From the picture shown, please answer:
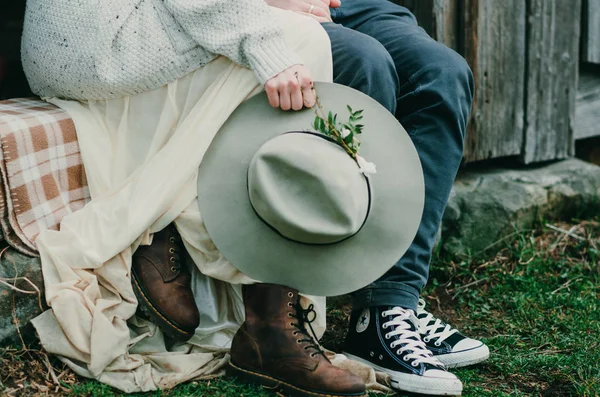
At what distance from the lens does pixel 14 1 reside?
4363 millimetres

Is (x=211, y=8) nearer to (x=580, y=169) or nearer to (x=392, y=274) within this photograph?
(x=392, y=274)

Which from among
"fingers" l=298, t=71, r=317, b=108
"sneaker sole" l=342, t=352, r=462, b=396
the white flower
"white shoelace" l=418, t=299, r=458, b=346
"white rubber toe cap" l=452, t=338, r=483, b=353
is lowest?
"white rubber toe cap" l=452, t=338, r=483, b=353

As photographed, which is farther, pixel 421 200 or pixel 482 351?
pixel 482 351

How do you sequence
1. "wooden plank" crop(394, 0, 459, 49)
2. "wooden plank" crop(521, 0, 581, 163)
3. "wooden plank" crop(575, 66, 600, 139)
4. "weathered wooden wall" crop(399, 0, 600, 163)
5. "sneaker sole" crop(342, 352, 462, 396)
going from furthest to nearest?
"wooden plank" crop(575, 66, 600, 139) < "wooden plank" crop(521, 0, 581, 163) < "weathered wooden wall" crop(399, 0, 600, 163) < "wooden plank" crop(394, 0, 459, 49) < "sneaker sole" crop(342, 352, 462, 396)

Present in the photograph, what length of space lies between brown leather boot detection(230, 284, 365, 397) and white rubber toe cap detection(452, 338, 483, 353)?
0.48 m

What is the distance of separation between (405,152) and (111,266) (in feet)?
2.77

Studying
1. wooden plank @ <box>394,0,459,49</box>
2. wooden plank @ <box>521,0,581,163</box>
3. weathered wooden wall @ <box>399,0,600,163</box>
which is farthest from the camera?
wooden plank @ <box>521,0,581,163</box>

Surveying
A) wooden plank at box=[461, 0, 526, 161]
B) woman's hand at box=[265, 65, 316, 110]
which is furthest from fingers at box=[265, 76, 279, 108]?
wooden plank at box=[461, 0, 526, 161]

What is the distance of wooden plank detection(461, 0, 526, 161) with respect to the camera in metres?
3.29

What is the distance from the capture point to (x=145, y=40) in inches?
81.8

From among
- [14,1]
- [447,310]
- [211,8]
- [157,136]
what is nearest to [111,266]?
[157,136]

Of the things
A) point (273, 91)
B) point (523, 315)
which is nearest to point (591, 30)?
point (523, 315)

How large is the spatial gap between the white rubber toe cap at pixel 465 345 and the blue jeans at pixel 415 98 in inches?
8.0

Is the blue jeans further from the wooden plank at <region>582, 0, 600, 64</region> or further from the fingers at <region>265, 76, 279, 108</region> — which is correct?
the wooden plank at <region>582, 0, 600, 64</region>
